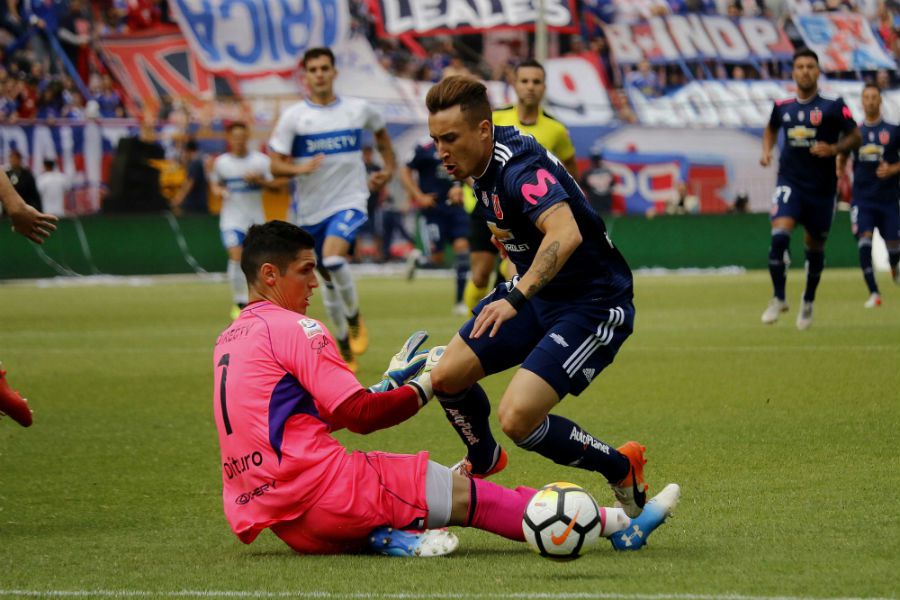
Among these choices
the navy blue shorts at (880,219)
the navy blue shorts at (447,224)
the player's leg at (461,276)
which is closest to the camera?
the navy blue shorts at (880,219)

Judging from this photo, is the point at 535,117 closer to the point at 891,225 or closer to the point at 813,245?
the point at 813,245

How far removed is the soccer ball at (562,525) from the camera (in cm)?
523

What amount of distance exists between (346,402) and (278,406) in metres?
0.27

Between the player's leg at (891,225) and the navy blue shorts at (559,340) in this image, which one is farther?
the player's leg at (891,225)

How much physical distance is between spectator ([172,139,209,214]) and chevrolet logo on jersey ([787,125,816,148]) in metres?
18.1

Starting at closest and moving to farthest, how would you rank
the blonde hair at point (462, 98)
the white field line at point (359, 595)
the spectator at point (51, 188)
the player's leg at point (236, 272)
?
1. the white field line at point (359, 595)
2. the blonde hair at point (462, 98)
3. the player's leg at point (236, 272)
4. the spectator at point (51, 188)

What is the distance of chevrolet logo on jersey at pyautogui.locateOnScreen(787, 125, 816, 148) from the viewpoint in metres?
A: 14.8

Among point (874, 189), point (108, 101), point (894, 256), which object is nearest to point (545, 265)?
point (874, 189)

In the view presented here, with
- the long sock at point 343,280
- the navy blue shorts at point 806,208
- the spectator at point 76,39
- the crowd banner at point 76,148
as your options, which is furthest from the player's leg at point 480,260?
the spectator at point 76,39

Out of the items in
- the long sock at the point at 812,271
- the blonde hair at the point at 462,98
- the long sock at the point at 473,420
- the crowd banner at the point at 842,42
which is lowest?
the crowd banner at the point at 842,42

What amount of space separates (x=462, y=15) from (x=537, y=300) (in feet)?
118

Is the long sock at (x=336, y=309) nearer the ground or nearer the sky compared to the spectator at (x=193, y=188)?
nearer the sky

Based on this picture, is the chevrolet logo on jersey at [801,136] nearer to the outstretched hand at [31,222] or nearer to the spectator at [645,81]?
the outstretched hand at [31,222]

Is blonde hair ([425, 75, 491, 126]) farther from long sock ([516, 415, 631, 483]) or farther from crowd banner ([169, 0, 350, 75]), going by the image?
crowd banner ([169, 0, 350, 75])
